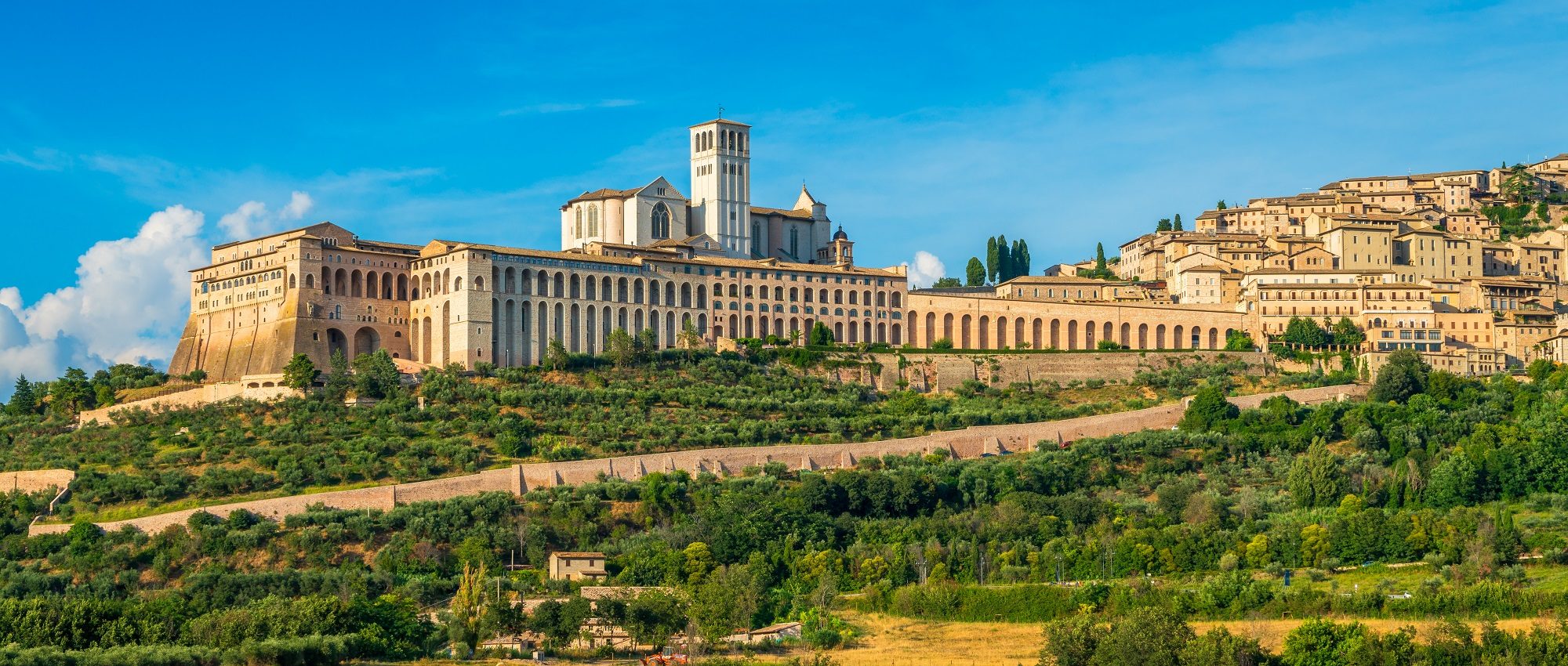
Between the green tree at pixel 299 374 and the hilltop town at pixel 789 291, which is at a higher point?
the hilltop town at pixel 789 291

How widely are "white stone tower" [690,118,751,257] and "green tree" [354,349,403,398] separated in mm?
19756

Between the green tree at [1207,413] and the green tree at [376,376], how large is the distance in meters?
26.7

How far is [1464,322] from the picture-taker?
8406 cm

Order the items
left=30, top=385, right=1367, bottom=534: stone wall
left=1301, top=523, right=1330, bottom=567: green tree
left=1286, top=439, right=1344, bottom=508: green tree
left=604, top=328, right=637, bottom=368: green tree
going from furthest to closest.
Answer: left=604, top=328, right=637, bottom=368: green tree
left=1286, top=439, right=1344, bottom=508: green tree
left=30, top=385, right=1367, bottom=534: stone wall
left=1301, top=523, right=1330, bottom=567: green tree

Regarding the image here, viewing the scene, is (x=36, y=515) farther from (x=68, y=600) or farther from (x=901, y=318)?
(x=901, y=318)

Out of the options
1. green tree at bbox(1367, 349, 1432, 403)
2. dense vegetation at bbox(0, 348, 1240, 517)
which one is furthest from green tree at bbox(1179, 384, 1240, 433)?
green tree at bbox(1367, 349, 1432, 403)

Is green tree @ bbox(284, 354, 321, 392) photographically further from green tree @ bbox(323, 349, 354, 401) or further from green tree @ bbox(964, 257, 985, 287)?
green tree @ bbox(964, 257, 985, 287)

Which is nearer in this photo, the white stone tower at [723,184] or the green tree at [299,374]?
the green tree at [299,374]

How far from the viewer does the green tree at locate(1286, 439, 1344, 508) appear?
63.5 metres

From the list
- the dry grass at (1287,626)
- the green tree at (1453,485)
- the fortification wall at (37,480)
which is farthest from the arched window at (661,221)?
the dry grass at (1287,626)

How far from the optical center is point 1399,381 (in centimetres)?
7544

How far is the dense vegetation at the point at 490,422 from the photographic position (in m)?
64.3

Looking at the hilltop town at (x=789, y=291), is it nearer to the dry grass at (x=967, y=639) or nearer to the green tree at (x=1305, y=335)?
the green tree at (x=1305, y=335)

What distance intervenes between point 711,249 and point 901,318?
27.1ft
